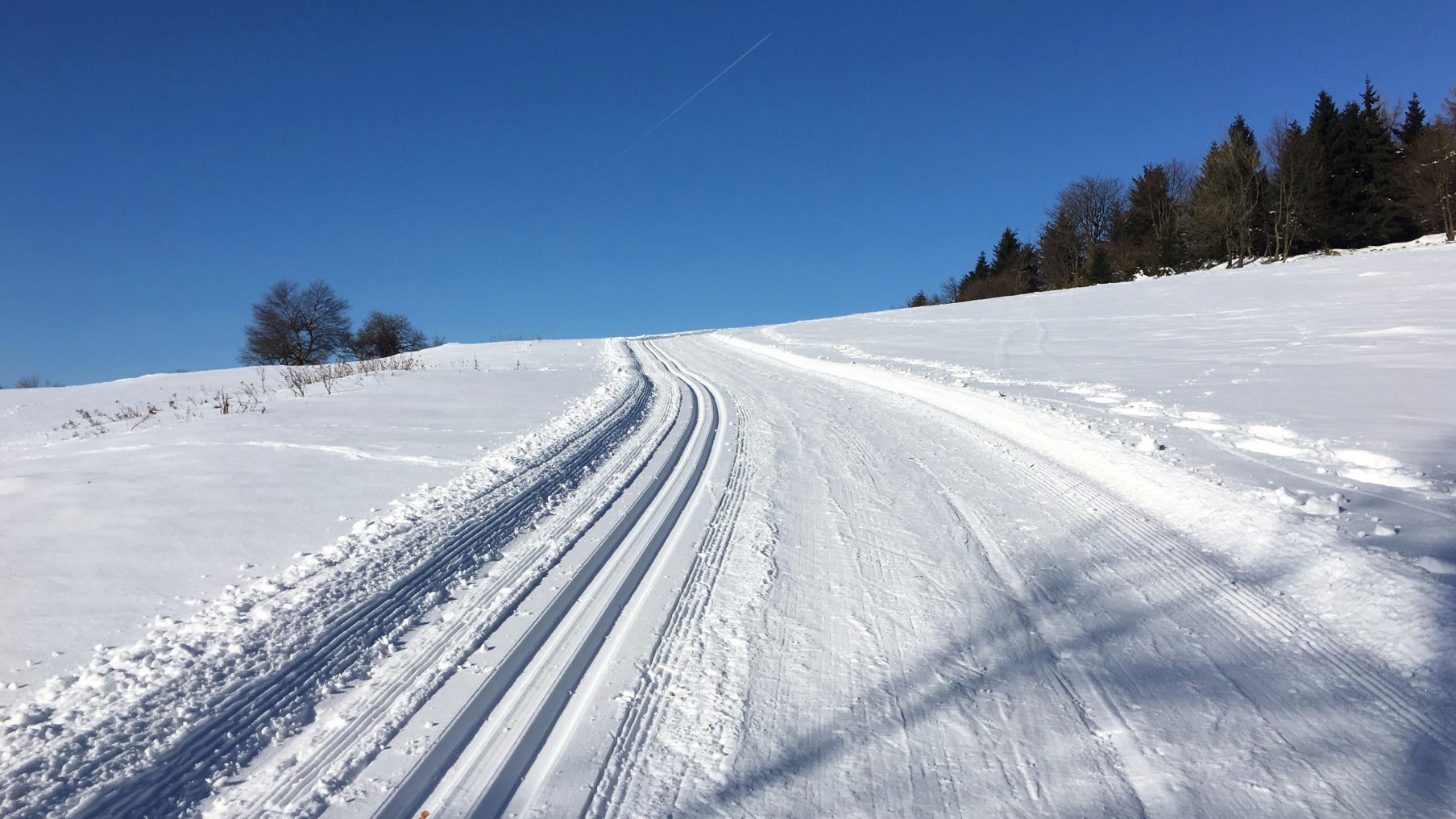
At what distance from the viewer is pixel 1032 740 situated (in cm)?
246

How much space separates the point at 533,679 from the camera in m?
2.94

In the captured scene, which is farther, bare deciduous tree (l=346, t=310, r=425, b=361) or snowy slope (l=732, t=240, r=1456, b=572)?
bare deciduous tree (l=346, t=310, r=425, b=361)

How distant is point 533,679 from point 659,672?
54 cm

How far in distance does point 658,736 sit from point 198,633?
2381 mm

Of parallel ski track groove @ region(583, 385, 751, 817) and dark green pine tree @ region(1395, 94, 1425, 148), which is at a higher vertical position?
dark green pine tree @ region(1395, 94, 1425, 148)

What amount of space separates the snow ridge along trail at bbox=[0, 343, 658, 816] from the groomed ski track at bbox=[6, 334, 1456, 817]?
0.02 meters

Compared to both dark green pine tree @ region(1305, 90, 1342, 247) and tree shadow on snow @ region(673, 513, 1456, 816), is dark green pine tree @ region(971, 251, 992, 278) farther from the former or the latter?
tree shadow on snow @ region(673, 513, 1456, 816)

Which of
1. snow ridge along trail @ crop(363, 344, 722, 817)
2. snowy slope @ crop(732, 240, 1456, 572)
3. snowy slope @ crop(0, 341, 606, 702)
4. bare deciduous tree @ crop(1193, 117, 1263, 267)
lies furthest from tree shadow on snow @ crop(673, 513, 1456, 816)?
bare deciduous tree @ crop(1193, 117, 1263, 267)

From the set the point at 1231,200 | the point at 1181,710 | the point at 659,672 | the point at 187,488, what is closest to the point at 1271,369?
the point at 1181,710

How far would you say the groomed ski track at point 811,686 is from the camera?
2254 millimetres

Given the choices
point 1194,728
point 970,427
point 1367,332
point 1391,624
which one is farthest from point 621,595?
point 1367,332

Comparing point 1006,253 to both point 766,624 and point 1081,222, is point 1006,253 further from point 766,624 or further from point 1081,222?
point 766,624

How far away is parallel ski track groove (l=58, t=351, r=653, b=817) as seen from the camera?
227 cm

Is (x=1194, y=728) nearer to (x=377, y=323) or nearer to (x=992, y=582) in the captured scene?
(x=992, y=582)
